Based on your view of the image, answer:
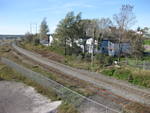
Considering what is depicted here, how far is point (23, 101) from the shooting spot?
12.7 meters

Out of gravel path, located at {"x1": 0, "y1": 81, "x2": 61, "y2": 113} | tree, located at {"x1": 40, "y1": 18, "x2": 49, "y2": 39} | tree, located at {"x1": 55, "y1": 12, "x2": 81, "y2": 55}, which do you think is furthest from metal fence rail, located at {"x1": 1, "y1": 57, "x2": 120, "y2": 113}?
tree, located at {"x1": 40, "y1": 18, "x2": 49, "y2": 39}

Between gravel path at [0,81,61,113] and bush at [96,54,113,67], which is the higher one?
bush at [96,54,113,67]

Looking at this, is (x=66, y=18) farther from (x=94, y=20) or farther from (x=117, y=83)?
(x=117, y=83)

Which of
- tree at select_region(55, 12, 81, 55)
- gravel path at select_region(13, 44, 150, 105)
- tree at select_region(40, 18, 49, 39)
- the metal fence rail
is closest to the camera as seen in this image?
the metal fence rail

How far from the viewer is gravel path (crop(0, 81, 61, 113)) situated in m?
11.2

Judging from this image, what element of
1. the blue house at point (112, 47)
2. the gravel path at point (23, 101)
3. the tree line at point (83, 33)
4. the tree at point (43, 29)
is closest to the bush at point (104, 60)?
the tree line at point (83, 33)

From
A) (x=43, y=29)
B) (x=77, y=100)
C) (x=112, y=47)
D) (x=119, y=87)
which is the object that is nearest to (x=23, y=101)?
(x=77, y=100)

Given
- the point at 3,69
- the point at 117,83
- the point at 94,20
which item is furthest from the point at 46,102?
the point at 94,20

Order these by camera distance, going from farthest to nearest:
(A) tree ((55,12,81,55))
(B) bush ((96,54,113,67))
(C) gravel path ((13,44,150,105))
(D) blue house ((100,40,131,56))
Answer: (D) blue house ((100,40,131,56)) < (A) tree ((55,12,81,55)) < (B) bush ((96,54,113,67)) < (C) gravel path ((13,44,150,105))

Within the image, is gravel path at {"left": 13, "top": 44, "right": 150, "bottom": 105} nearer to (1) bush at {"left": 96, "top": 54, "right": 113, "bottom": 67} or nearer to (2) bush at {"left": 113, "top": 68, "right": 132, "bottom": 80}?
(2) bush at {"left": 113, "top": 68, "right": 132, "bottom": 80}

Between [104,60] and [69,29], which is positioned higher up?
[69,29]

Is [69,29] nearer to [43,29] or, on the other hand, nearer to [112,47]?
[112,47]

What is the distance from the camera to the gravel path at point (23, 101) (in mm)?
11189

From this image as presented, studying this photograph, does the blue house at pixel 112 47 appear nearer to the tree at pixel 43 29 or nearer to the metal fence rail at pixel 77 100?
the metal fence rail at pixel 77 100
